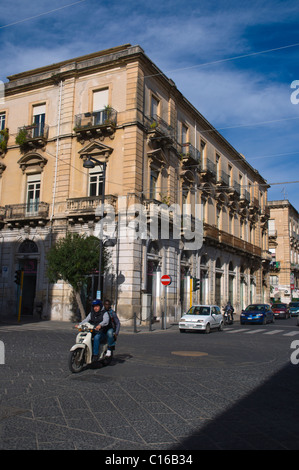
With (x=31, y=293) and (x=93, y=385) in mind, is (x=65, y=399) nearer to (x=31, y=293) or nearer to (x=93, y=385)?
(x=93, y=385)

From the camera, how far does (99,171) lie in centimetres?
2641

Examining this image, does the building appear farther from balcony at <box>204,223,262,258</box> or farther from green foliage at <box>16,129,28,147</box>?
green foliage at <box>16,129,28,147</box>

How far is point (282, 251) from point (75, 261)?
52.6 m

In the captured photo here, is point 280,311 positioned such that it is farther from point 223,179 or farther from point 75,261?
point 75,261

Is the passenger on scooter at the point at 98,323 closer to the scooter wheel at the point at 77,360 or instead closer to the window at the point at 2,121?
the scooter wheel at the point at 77,360

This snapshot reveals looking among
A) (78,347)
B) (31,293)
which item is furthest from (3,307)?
(78,347)

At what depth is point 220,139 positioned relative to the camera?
38594mm

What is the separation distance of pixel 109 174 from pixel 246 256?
22.4 m

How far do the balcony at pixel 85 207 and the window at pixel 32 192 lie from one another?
3.17 meters

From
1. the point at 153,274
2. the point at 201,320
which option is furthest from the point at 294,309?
the point at 201,320

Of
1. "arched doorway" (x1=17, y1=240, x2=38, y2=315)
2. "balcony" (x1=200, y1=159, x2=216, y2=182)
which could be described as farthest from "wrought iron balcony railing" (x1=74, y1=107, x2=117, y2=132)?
"balcony" (x1=200, y1=159, x2=216, y2=182)

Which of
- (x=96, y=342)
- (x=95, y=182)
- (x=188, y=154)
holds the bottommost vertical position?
(x=96, y=342)

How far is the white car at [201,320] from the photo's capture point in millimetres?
20547

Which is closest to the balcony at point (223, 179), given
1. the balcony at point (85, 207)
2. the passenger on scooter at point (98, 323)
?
the balcony at point (85, 207)
